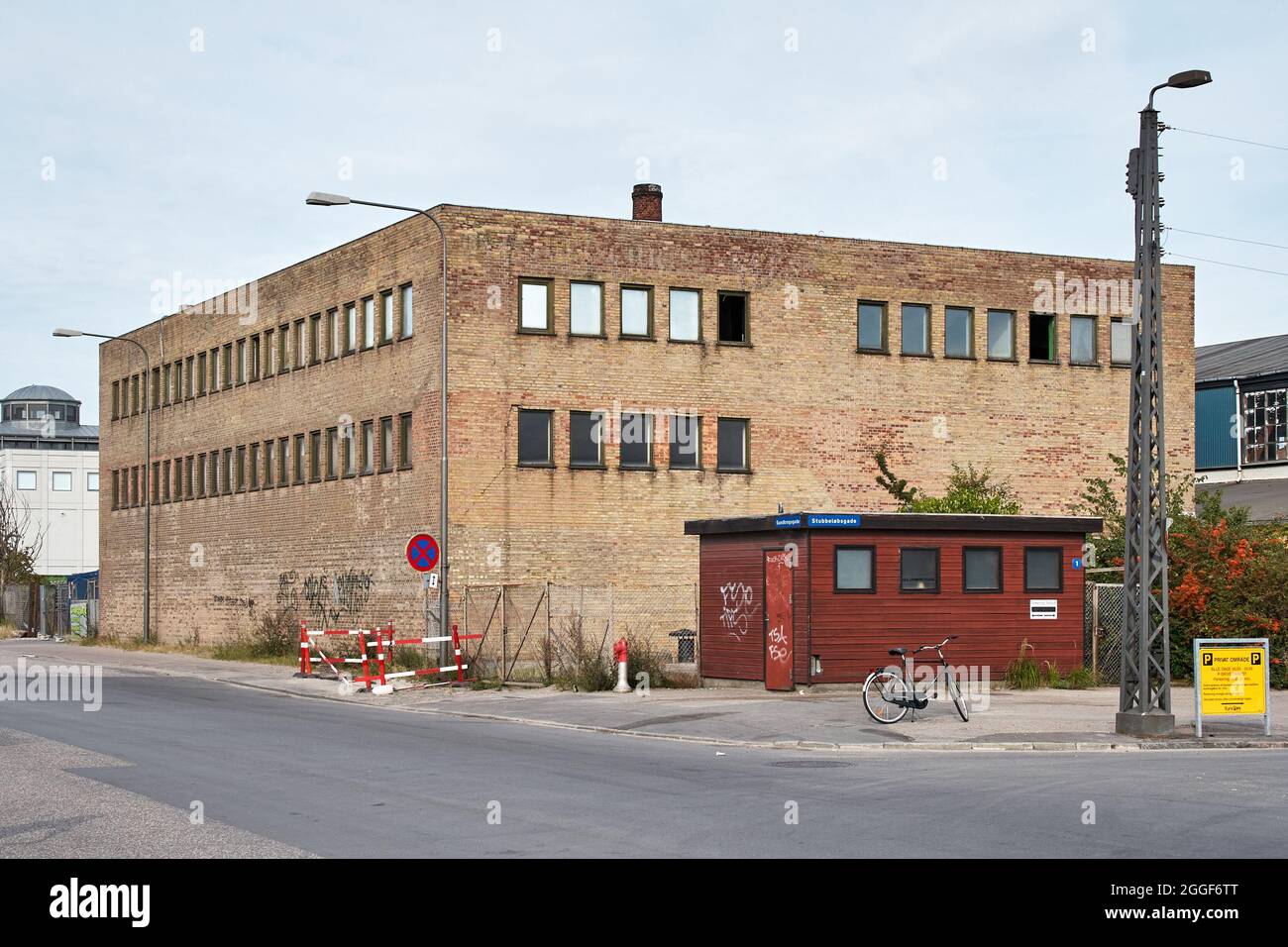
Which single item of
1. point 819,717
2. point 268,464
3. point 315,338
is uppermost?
point 315,338

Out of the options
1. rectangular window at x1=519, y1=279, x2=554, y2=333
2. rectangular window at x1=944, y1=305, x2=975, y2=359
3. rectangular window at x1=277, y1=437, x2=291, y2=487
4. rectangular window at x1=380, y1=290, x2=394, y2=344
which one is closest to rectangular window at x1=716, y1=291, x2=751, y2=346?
rectangular window at x1=519, y1=279, x2=554, y2=333

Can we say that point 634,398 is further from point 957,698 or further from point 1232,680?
point 1232,680

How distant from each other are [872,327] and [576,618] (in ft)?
39.4

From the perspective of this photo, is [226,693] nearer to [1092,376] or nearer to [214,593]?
[214,593]

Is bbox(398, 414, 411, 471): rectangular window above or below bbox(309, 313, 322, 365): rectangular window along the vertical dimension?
below

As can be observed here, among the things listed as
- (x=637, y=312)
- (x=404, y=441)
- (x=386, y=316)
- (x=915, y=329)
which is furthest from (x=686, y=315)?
(x=404, y=441)

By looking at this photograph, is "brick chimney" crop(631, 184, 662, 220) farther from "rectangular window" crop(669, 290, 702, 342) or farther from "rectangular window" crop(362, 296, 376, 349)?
Answer: "rectangular window" crop(362, 296, 376, 349)

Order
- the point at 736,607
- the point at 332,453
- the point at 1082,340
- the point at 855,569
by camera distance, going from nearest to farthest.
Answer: the point at 855,569 → the point at 736,607 → the point at 332,453 → the point at 1082,340

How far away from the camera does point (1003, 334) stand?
4484cm

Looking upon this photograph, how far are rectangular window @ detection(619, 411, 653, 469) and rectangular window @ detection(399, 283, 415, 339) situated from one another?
5543mm

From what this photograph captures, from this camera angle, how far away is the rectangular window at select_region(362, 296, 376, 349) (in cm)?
4166

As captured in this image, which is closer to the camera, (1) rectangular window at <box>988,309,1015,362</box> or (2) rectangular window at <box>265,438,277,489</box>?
(1) rectangular window at <box>988,309,1015,362</box>

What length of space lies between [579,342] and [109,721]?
64.0ft

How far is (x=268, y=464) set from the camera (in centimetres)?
4756
